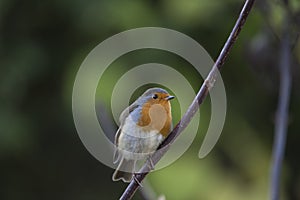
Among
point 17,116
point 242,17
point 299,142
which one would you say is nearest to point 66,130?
point 17,116

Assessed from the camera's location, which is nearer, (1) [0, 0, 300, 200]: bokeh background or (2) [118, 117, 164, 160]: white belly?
(2) [118, 117, 164, 160]: white belly

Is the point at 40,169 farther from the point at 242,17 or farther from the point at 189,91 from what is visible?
the point at 242,17

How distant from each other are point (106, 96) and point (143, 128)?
204 centimetres

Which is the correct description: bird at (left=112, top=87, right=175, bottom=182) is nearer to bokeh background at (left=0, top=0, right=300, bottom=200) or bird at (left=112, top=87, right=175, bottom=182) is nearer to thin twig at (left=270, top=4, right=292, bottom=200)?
thin twig at (left=270, top=4, right=292, bottom=200)

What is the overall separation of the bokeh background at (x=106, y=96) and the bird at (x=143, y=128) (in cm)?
198

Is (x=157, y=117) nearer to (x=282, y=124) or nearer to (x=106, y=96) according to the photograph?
(x=282, y=124)

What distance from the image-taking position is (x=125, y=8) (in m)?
3.96

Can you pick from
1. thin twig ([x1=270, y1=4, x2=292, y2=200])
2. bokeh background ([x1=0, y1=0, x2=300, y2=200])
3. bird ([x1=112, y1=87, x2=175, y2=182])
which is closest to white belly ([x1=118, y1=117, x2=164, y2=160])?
bird ([x1=112, y1=87, x2=175, y2=182])

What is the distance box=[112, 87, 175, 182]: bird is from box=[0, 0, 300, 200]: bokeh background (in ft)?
6.48

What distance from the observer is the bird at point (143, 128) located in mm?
1427

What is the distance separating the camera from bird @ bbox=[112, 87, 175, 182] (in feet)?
4.68

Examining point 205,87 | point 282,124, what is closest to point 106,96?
point 282,124

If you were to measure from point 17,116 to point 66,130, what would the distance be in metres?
0.46

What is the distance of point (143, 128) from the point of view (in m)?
1.56
